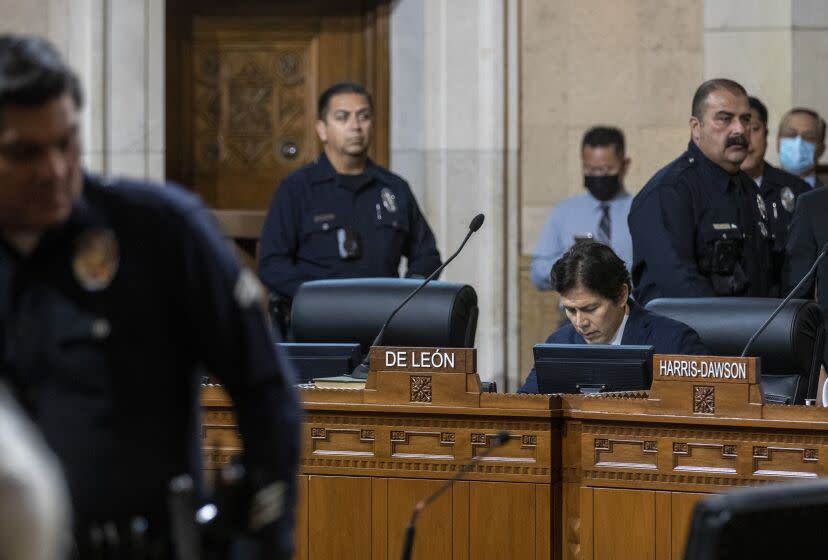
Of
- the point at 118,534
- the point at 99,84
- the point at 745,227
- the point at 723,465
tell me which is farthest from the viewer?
the point at 99,84

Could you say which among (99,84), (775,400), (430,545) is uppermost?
(99,84)

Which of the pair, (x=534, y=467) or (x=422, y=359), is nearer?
(x=534, y=467)

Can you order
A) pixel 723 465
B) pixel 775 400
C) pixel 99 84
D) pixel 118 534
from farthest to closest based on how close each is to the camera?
pixel 99 84 < pixel 775 400 < pixel 723 465 < pixel 118 534

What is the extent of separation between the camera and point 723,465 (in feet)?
15.6

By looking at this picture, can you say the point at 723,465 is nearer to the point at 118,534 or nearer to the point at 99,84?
the point at 118,534

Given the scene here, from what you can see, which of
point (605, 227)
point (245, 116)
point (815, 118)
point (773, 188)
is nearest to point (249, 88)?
point (245, 116)

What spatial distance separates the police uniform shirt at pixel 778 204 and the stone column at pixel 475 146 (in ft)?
6.01

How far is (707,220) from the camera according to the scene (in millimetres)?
6715

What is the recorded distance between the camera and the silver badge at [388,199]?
7.36 metres

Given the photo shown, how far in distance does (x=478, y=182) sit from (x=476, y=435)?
13.9ft

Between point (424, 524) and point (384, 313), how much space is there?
3.23 feet

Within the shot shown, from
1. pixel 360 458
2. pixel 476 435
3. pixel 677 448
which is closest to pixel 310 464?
pixel 360 458

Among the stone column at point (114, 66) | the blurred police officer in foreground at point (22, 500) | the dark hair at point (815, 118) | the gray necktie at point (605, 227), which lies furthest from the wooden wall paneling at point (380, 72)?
the blurred police officer in foreground at point (22, 500)

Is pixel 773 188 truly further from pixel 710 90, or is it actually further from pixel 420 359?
pixel 420 359
